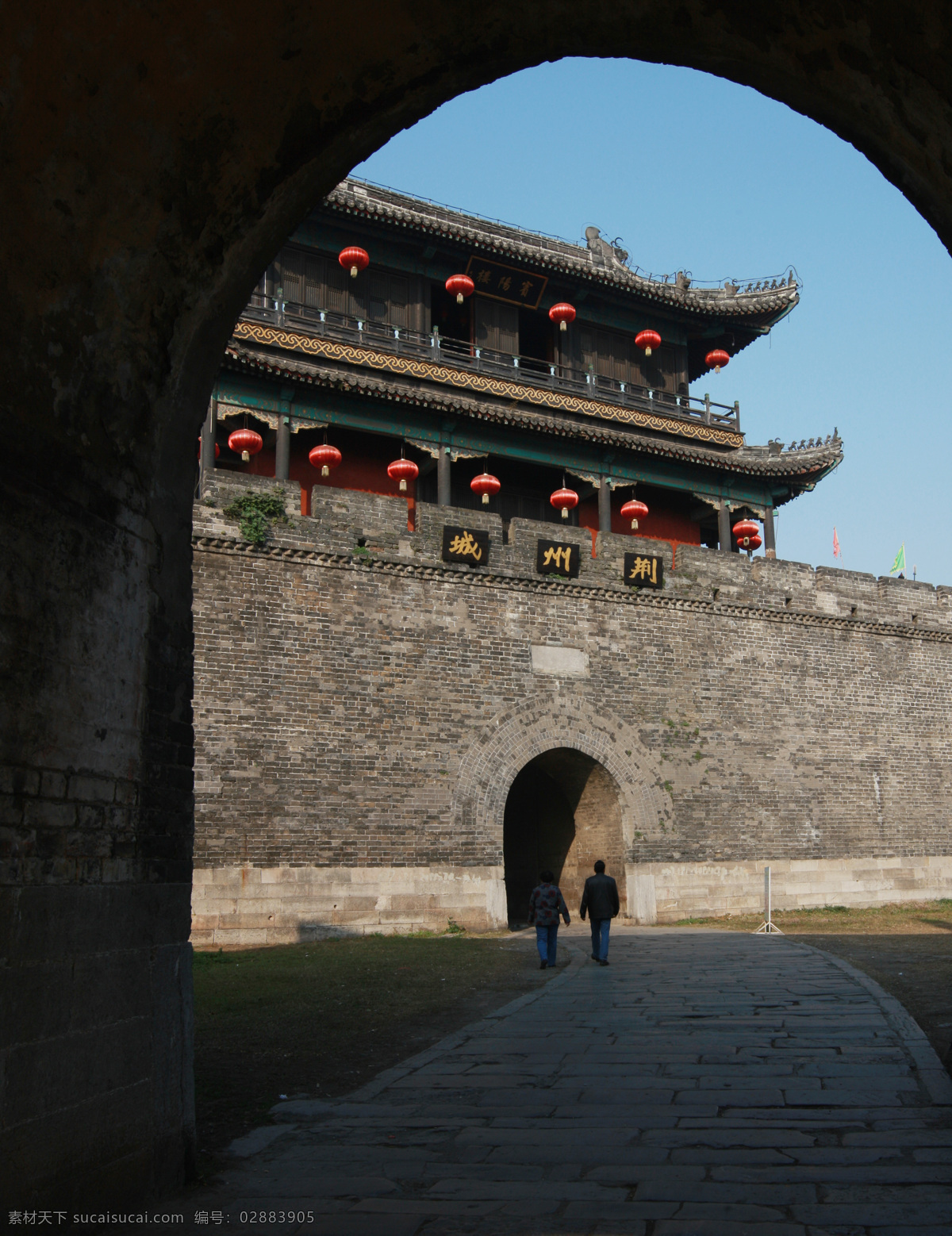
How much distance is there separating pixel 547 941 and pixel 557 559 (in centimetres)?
586

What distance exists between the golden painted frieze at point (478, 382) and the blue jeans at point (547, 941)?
988 centimetres

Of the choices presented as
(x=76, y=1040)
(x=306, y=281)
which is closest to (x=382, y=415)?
(x=306, y=281)

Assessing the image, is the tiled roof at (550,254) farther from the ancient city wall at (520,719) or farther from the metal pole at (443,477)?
the ancient city wall at (520,719)

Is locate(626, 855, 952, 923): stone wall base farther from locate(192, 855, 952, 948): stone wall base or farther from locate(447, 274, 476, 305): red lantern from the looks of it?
locate(447, 274, 476, 305): red lantern

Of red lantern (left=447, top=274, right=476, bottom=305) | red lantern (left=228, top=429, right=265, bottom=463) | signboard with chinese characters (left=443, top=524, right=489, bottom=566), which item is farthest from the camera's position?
red lantern (left=447, top=274, right=476, bottom=305)

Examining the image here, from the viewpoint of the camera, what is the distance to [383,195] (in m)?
17.8

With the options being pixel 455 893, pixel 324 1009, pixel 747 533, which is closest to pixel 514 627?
pixel 455 893

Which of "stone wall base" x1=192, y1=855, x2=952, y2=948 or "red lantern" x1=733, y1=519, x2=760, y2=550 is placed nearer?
"stone wall base" x1=192, y1=855, x2=952, y2=948

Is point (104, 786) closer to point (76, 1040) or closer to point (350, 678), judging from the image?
point (76, 1040)

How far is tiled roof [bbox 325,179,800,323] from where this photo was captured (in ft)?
55.5

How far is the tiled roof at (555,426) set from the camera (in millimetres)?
15492

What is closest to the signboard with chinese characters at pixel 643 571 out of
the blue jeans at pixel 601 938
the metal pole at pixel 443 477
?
the metal pole at pixel 443 477

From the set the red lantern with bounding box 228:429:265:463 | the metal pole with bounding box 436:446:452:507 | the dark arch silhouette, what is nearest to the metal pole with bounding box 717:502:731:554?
the metal pole with bounding box 436:446:452:507

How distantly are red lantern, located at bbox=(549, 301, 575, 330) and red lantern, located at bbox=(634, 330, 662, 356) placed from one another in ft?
5.21
